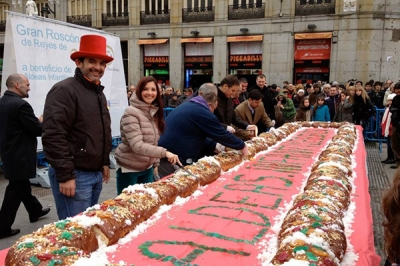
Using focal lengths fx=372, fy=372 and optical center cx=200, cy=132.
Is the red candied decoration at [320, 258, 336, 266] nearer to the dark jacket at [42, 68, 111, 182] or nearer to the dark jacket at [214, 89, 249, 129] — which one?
the dark jacket at [42, 68, 111, 182]

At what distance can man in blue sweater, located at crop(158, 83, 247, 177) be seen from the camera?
13.7 ft

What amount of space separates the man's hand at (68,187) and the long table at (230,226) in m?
0.70

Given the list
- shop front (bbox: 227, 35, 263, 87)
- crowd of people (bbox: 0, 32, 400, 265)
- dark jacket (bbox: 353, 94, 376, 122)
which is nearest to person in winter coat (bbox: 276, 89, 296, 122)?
dark jacket (bbox: 353, 94, 376, 122)

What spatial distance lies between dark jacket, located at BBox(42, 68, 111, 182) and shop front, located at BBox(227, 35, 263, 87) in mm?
18420

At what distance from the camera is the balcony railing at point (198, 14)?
21938mm

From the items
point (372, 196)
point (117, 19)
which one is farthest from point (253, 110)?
point (117, 19)

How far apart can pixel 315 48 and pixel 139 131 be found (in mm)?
18103

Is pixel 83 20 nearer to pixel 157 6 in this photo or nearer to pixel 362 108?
pixel 157 6

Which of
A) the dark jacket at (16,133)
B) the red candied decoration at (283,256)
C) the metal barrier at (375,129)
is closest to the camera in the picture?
the red candied decoration at (283,256)

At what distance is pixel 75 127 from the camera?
2922 mm

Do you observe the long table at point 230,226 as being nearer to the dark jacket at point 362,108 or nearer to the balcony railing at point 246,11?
the dark jacket at point 362,108

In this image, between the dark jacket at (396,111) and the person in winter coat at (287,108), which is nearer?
the dark jacket at (396,111)

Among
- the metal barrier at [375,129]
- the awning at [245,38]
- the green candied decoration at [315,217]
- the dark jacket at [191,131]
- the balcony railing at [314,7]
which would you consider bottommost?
the metal barrier at [375,129]

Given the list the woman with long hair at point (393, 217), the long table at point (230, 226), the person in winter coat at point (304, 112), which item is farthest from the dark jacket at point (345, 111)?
the woman with long hair at point (393, 217)
